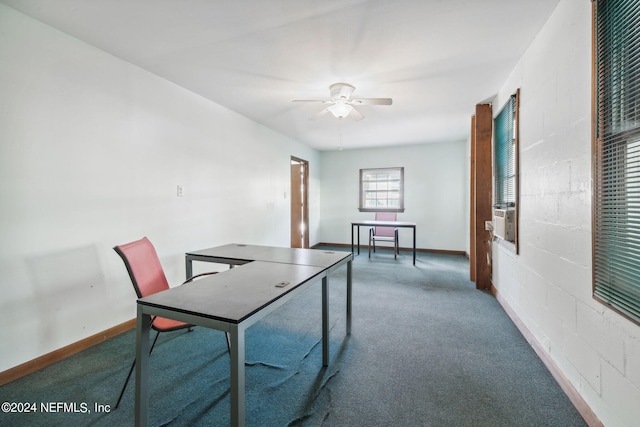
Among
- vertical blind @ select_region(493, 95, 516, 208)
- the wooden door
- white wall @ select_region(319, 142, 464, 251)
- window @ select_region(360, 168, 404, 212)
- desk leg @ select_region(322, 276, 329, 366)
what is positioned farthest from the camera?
window @ select_region(360, 168, 404, 212)

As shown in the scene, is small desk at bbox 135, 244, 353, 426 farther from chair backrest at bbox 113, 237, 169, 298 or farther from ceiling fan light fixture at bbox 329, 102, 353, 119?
ceiling fan light fixture at bbox 329, 102, 353, 119

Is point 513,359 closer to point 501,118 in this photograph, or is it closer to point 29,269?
point 501,118

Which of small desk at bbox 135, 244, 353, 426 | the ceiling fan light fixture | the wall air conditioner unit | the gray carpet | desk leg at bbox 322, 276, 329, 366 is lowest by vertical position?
the gray carpet

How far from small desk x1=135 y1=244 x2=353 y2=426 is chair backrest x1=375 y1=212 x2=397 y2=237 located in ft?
13.1

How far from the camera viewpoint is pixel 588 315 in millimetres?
1492

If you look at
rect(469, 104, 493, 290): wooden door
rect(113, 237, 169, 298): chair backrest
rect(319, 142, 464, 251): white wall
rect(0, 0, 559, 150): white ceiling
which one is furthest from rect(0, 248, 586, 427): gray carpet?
rect(319, 142, 464, 251): white wall

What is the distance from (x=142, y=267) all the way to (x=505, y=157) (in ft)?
11.9

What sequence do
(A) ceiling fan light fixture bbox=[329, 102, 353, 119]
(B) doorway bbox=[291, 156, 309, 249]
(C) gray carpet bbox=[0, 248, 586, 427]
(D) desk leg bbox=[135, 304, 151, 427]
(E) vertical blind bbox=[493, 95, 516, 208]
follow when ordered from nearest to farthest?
(D) desk leg bbox=[135, 304, 151, 427], (C) gray carpet bbox=[0, 248, 586, 427], (E) vertical blind bbox=[493, 95, 516, 208], (A) ceiling fan light fixture bbox=[329, 102, 353, 119], (B) doorway bbox=[291, 156, 309, 249]

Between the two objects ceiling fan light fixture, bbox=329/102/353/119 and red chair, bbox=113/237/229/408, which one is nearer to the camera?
red chair, bbox=113/237/229/408

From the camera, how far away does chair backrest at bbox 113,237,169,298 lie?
5.31ft

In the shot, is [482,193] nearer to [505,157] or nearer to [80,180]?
[505,157]

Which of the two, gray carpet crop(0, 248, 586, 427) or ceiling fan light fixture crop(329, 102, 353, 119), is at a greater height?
ceiling fan light fixture crop(329, 102, 353, 119)

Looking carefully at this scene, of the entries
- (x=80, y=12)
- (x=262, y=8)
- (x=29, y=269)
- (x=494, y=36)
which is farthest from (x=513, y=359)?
(x=80, y=12)

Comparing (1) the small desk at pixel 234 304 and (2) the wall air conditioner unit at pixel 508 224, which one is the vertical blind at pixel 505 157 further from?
(1) the small desk at pixel 234 304
